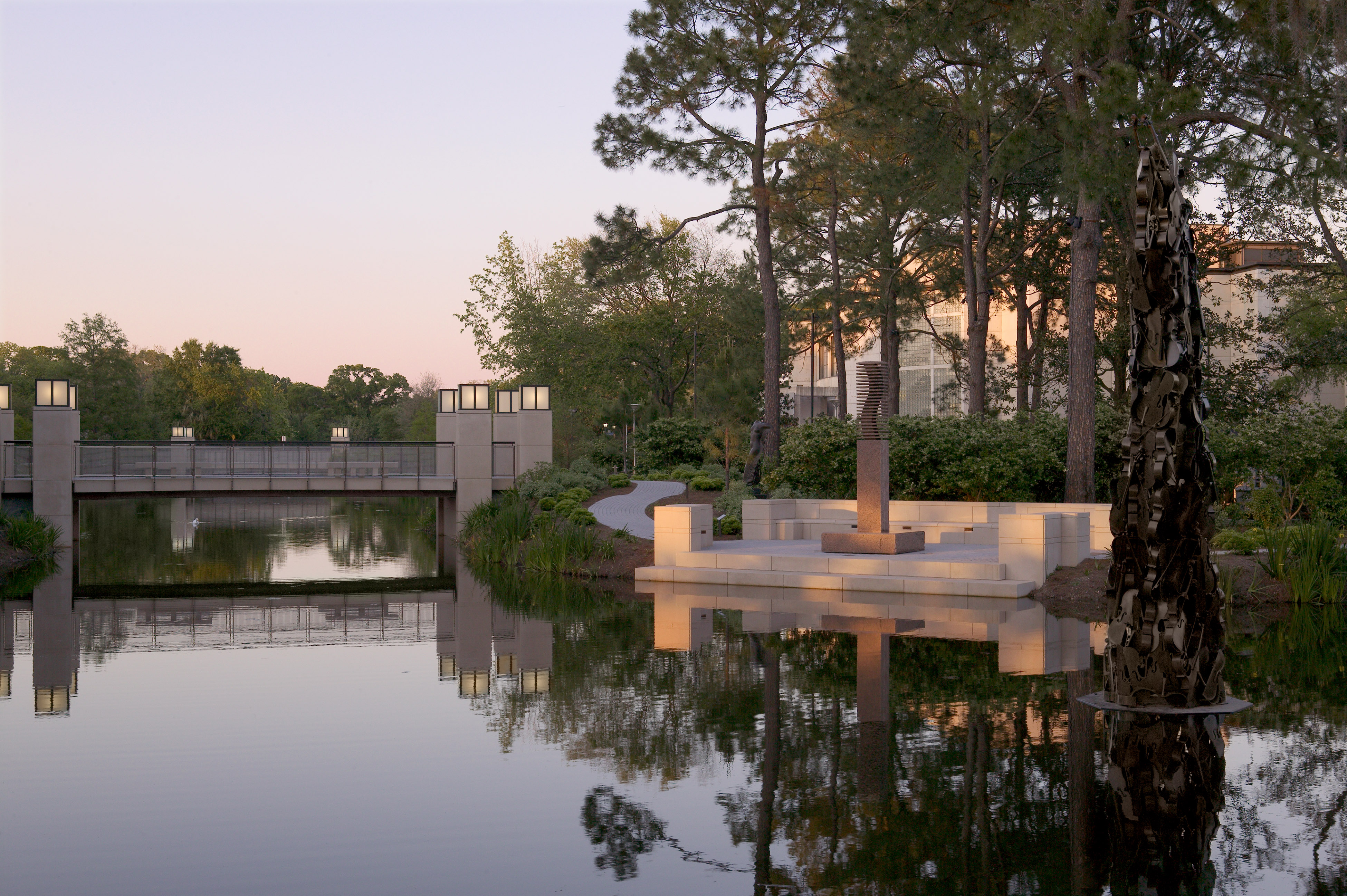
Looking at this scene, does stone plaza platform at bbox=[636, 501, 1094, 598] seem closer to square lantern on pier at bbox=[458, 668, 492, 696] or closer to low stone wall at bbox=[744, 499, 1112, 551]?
low stone wall at bbox=[744, 499, 1112, 551]

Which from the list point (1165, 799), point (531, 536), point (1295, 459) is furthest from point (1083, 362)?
point (1165, 799)

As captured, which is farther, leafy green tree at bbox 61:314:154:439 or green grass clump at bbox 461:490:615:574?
leafy green tree at bbox 61:314:154:439

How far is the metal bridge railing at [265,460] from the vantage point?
97.0ft

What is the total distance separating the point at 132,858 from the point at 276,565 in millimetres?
21238

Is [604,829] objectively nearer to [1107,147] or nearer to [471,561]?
[1107,147]

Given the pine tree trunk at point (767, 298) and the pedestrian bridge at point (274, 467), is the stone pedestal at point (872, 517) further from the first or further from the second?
the pedestrian bridge at point (274, 467)

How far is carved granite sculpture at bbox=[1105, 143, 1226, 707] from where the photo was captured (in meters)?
9.34

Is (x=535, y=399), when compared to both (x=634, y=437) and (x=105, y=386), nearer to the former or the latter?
(x=634, y=437)

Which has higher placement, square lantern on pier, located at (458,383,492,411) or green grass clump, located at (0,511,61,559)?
square lantern on pier, located at (458,383,492,411)

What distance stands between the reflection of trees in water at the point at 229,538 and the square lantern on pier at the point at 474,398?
388 cm

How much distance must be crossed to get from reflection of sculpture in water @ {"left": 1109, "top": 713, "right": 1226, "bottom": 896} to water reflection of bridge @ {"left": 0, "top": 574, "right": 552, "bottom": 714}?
532 cm

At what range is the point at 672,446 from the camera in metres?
39.4

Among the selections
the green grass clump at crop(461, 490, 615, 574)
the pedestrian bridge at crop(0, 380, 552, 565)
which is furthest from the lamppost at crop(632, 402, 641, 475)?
the green grass clump at crop(461, 490, 615, 574)

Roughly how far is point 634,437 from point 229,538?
1359 cm
